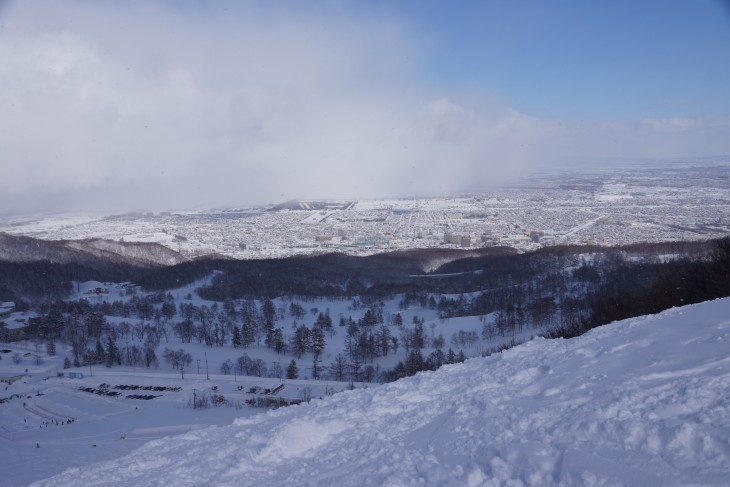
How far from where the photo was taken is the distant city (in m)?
40.4

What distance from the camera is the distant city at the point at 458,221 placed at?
40.4 meters

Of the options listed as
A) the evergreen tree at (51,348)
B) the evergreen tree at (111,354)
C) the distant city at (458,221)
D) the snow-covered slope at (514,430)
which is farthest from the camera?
the distant city at (458,221)

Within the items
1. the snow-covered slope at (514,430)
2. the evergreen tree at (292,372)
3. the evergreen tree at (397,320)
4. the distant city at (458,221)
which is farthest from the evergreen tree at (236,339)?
the snow-covered slope at (514,430)

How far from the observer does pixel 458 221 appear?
52062mm

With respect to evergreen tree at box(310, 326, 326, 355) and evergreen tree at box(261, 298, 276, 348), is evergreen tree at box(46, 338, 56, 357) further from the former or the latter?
evergreen tree at box(310, 326, 326, 355)

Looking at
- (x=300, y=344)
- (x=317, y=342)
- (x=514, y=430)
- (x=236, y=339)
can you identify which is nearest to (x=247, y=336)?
(x=236, y=339)

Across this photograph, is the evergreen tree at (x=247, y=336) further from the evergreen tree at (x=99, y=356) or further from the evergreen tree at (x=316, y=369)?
the evergreen tree at (x=99, y=356)

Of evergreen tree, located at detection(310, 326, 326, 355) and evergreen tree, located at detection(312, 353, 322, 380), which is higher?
evergreen tree, located at detection(310, 326, 326, 355)

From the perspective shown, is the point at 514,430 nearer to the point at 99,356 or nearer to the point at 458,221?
the point at 99,356

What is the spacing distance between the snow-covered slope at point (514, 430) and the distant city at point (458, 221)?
1241 inches

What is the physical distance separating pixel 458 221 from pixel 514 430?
48998 millimetres

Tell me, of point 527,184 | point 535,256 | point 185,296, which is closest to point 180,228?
point 185,296

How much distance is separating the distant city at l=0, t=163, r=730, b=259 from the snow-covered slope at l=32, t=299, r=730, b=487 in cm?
3152

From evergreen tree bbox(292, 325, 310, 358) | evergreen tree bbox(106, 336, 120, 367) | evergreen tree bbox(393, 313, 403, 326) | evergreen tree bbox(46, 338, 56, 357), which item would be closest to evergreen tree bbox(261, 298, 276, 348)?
evergreen tree bbox(292, 325, 310, 358)
